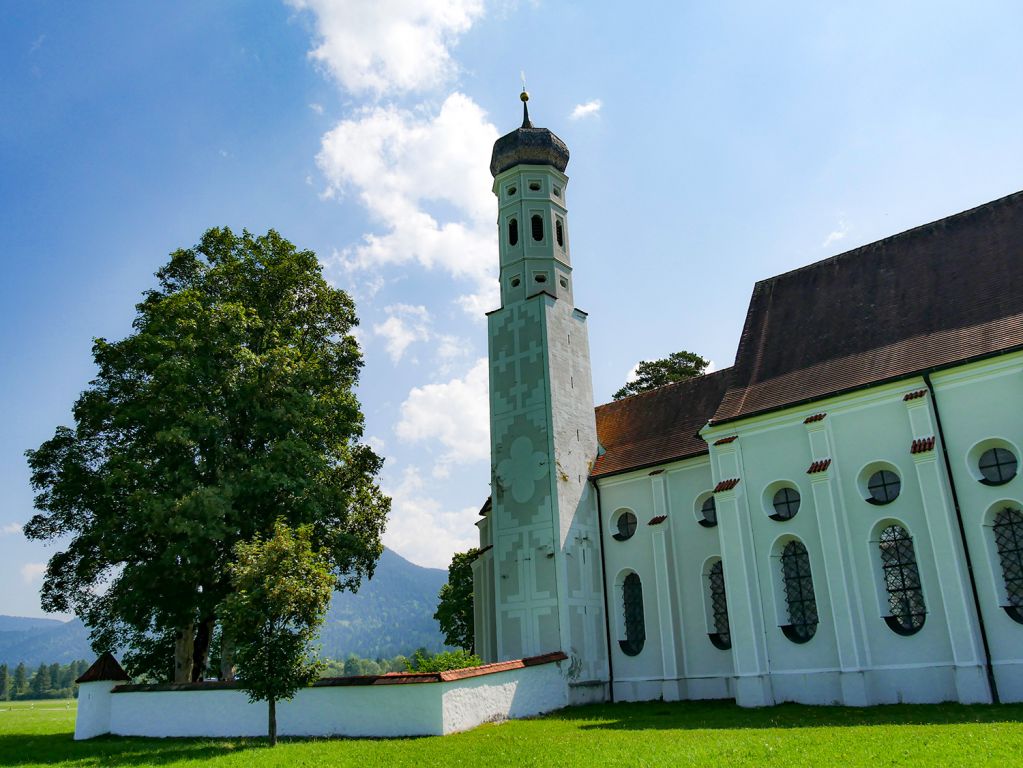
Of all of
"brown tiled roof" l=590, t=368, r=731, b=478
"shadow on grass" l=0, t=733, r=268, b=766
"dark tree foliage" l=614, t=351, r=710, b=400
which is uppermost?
"dark tree foliage" l=614, t=351, r=710, b=400

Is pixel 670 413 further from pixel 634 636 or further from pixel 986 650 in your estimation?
pixel 986 650

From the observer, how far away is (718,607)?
24828 millimetres

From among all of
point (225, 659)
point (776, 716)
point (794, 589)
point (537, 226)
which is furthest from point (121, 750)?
point (537, 226)

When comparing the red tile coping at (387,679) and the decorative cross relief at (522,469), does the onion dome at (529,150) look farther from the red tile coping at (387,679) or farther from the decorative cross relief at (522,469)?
the red tile coping at (387,679)

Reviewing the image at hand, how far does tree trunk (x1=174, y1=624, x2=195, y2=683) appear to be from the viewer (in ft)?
82.7

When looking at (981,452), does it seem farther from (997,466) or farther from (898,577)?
(898,577)

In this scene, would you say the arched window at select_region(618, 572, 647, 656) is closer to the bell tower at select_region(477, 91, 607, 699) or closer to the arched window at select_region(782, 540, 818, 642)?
the bell tower at select_region(477, 91, 607, 699)

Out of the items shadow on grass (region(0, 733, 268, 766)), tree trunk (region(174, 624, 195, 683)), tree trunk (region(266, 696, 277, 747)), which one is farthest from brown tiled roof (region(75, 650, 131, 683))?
tree trunk (region(266, 696, 277, 747))

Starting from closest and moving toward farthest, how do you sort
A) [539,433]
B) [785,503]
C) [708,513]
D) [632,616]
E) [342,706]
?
[342,706]
[785,503]
[708,513]
[632,616]
[539,433]

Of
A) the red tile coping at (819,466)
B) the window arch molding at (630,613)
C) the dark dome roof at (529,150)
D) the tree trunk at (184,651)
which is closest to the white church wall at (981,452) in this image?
the red tile coping at (819,466)

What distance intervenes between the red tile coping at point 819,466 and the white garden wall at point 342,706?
9763mm

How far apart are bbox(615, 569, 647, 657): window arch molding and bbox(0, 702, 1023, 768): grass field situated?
4747mm

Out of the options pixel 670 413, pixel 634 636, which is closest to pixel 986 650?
pixel 634 636

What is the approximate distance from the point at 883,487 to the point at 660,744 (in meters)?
10.4
